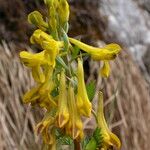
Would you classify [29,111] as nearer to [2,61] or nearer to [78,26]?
[2,61]

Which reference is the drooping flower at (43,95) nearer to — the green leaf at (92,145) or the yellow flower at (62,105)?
the yellow flower at (62,105)

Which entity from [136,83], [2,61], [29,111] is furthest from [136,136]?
[2,61]

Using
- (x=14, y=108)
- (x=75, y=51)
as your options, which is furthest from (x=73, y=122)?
(x=14, y=108)

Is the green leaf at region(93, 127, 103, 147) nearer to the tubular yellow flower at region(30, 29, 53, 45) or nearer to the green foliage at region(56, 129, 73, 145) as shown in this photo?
the green foliage at region(56, 129, 73, 145)

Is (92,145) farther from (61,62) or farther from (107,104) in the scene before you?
(107,104)

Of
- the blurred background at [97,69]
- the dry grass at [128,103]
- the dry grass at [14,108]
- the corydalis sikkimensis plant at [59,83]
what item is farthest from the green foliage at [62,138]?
the dry grass at [128,103]

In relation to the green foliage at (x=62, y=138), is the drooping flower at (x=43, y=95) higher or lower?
higher
